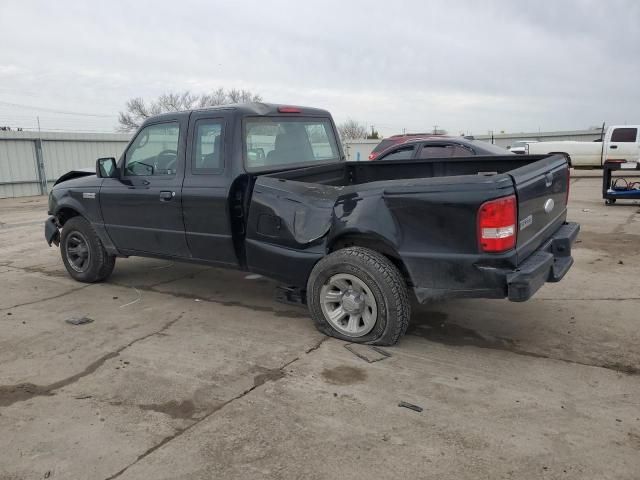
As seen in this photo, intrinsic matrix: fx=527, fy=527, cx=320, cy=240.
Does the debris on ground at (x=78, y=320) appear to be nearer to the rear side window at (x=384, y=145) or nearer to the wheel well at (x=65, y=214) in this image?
the wheel well at (x=65, y=214)

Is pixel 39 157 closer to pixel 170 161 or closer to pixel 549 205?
pixel 170 161

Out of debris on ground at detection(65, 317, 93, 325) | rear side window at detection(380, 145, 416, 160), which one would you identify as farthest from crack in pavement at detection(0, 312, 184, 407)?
rear side window at detection(380, 145, 416, 160)

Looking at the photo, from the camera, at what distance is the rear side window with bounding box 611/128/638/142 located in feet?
64.7

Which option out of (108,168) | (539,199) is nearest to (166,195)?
(108,168)

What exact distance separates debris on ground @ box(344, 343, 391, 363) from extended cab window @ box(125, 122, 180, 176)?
2596 millimetres

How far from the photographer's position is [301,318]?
16.9 feet

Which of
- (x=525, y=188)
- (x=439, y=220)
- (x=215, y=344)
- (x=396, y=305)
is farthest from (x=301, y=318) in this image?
(x=525, y=188)

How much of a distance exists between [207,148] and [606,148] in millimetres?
19916

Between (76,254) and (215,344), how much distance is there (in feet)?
10.3

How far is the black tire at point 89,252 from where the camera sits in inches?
252

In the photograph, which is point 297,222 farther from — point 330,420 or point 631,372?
point 631,372

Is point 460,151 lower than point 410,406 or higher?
higher

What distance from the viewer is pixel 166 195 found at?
17.8 ft

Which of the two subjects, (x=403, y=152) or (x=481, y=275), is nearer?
(x=481, y=275)
